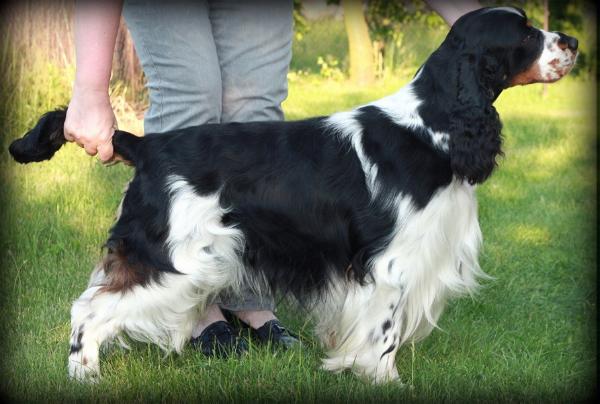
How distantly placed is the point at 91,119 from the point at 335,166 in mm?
936

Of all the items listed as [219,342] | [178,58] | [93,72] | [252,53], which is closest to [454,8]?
[252,53]

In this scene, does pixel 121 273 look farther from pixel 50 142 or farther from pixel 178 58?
pixel 178 58

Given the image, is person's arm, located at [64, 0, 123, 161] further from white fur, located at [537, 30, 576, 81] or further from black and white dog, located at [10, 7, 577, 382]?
white fur, located at [537, 30, 576, 81]

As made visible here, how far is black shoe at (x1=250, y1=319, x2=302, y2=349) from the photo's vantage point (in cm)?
399

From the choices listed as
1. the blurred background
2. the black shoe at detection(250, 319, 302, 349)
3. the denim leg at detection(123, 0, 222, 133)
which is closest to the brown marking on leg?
the denim leg at detection(123, 0, 222, 133)

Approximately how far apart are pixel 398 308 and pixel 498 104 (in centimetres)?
728

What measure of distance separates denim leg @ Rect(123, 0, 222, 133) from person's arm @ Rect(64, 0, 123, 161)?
0.18m

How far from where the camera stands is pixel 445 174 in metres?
3.43

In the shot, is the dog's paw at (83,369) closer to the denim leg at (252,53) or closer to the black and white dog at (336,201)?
the black and white dog at (336,201)

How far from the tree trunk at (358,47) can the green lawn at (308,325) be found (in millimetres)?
4954

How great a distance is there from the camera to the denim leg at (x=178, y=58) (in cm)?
365

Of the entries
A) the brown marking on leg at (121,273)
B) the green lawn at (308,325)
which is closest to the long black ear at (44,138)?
the brown marking on leg at (121,273)

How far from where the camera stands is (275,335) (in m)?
4.08

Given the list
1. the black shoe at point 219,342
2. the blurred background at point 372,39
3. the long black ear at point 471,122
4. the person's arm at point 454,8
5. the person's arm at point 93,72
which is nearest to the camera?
the long black ear at point 471,122
